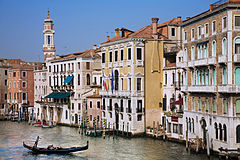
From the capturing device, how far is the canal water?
99.3 ft

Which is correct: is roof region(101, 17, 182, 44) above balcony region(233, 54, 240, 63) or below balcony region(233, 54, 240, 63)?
above

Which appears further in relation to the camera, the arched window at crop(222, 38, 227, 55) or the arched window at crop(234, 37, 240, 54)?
the arched window at crop(222, 38, 227, 55)

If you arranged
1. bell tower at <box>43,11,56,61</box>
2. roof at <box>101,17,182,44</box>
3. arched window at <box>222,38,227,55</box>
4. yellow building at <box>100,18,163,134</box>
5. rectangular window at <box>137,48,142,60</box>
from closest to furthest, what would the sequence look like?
1. arched window at <box>222,38,227,55</box>
2. yellow building at <box>100,18,163,134</box>
3. rectangular window at <box>137,48,142,60</box>
4. roof at <box>101,17,182,44</box>
5. bell tower at <box>43,11,56,61</box>

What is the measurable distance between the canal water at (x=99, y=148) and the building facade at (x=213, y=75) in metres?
1.97

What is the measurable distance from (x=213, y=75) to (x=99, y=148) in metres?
11.1

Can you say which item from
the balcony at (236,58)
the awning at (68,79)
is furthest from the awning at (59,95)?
the balcony at (236,58)

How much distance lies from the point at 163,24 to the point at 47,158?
60.9 feet

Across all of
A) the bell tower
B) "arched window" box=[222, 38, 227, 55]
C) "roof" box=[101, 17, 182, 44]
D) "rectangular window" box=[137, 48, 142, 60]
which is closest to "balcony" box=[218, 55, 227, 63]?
"arched window" box=[222, 38, 227, 55]

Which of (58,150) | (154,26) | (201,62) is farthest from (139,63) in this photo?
(58,150)

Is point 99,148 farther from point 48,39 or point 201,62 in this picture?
point 48,39

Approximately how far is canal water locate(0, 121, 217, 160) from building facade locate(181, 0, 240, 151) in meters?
1.97

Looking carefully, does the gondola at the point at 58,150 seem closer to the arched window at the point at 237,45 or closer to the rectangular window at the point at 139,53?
the rectangular window at the point at 139,53

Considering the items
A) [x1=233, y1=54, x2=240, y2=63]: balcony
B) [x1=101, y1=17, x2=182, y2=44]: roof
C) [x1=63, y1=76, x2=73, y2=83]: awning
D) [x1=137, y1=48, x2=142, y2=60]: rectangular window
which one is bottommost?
[x1=63, y1=76, x2=73, y2=83]: awning

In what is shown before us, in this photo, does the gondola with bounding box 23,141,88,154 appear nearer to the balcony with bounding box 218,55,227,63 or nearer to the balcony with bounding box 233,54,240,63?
the balcony with bounding box 218,55,227,63
